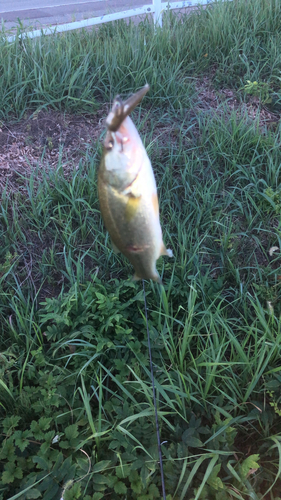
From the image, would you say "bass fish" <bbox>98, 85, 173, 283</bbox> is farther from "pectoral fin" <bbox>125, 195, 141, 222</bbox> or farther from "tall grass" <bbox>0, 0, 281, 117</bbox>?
"tall grass" <bbox>0, 0, 281, 117</bbox>

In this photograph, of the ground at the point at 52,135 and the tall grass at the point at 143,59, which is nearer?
the ground at the point at 52,135

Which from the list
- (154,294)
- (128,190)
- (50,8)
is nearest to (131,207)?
(128,190)

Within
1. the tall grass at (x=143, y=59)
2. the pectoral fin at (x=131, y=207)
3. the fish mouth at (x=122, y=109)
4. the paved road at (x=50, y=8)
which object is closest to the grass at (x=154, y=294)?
the tall grass at (x=143, y=59)

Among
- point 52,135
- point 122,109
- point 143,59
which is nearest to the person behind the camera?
point 122,109

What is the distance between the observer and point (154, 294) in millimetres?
2162

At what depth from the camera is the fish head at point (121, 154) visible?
74cm

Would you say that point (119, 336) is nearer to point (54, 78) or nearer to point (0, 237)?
point (0, 237)

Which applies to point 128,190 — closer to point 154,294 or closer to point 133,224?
point 133,224

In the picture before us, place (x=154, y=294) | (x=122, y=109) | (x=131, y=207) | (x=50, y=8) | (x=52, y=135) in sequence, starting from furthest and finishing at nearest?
(x=50, y=8)
(x=52, y=135)
(x=154, y=294)
(x=131, y=207)
(x=122, y=109)

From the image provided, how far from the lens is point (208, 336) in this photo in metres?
1.94

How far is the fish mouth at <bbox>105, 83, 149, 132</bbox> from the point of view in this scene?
2.23 feet

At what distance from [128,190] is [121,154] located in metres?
0.08

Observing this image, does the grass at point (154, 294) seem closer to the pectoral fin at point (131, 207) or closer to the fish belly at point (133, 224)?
the fish belly at point (133, 224)

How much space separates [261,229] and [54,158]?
1.76m
